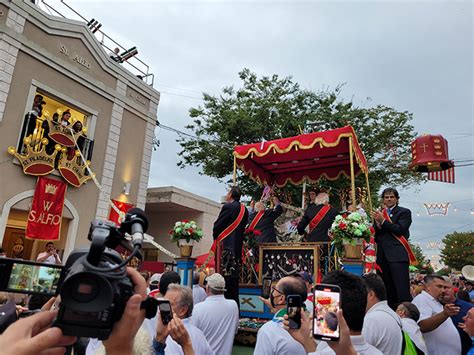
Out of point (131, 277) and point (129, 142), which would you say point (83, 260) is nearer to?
point (131, 277)

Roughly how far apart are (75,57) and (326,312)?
13466 mm

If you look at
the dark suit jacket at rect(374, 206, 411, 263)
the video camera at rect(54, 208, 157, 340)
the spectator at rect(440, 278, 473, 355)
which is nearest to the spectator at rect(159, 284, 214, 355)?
the video camera at rect(54, 208, 157, 340)

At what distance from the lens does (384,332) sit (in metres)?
2.86

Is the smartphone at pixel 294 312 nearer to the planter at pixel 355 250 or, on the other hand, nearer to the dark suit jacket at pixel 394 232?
the planter at pixel 355 250

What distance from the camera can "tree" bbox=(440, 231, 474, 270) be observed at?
4112 cm

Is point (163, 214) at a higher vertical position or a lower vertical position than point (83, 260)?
higher

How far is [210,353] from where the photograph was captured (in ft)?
10.2

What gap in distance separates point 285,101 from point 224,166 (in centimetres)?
450

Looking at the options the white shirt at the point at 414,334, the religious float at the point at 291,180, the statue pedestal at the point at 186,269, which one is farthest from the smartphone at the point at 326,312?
the statue pedestal at the point at 186,269

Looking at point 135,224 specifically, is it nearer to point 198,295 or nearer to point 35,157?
point 198,295

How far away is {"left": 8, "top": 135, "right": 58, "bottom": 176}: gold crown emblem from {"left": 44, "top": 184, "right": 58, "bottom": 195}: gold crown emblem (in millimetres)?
425

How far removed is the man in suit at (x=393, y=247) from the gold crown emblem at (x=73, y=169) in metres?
9.74

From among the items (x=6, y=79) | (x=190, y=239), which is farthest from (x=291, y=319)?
(x=6, y=79)

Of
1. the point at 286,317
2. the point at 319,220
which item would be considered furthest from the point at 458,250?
the point at 286,317
